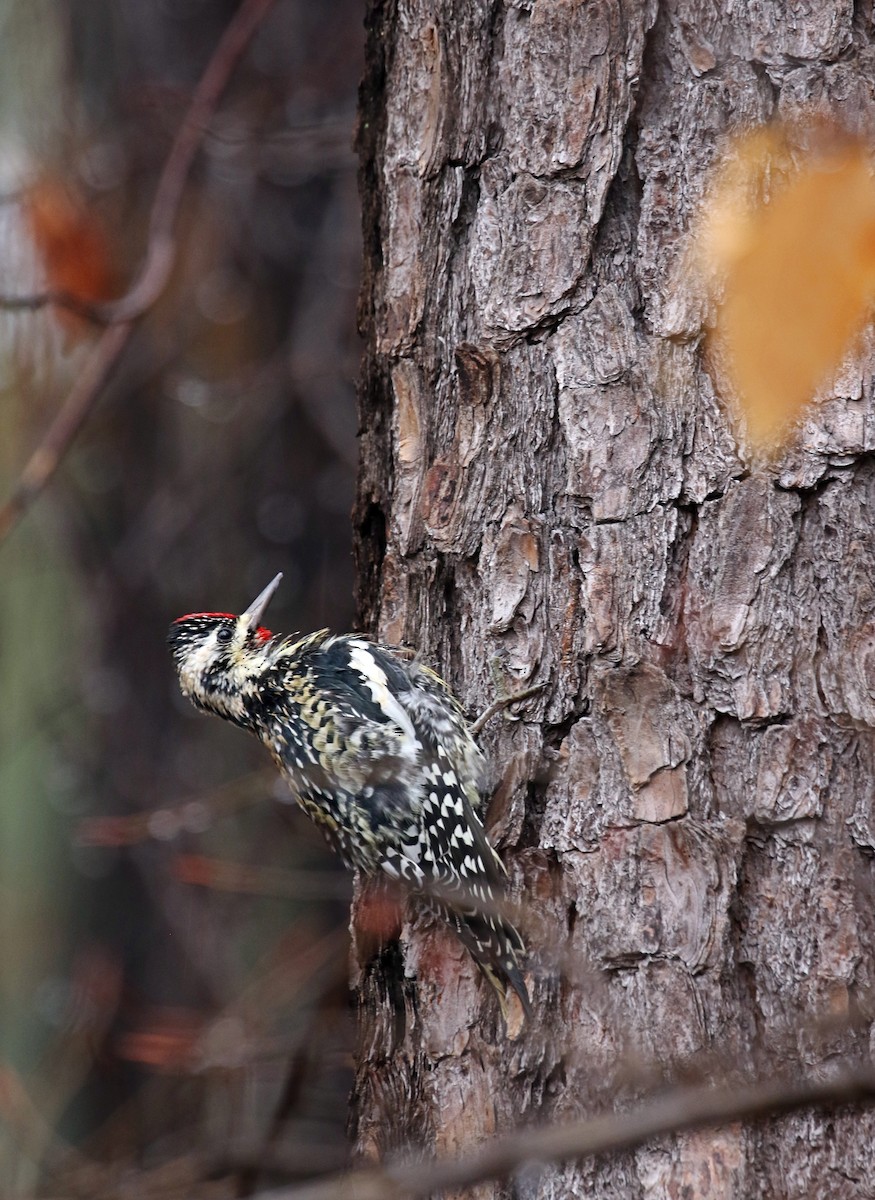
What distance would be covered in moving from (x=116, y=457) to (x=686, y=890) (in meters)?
5.00

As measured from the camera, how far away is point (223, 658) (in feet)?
12.5

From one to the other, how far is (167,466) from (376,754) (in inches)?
143

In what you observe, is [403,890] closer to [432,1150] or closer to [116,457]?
[432,1150]

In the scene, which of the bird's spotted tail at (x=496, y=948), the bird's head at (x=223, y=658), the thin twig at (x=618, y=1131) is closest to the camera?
the thin twig at (x=618, y=1131)

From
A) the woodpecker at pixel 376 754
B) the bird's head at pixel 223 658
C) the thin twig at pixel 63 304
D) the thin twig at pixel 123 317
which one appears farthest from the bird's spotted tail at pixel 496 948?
the thin twig at pixel 63 304

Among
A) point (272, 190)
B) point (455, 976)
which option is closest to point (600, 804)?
point (455, 976)

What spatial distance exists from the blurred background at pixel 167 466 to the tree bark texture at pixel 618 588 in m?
3.34

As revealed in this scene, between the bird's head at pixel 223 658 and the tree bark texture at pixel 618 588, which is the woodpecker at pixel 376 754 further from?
the tree bark texture at pixel 618 588

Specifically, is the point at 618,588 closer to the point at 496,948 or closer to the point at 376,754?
the point at 496,948

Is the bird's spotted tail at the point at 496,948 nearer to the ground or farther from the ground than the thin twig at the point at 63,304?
nearer to the ground

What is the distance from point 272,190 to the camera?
6.25 metres

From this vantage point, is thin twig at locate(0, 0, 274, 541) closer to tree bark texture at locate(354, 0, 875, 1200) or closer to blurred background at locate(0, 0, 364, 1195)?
blurred background at locate(0, 0, 364, 1195)

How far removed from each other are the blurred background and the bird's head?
2.04m

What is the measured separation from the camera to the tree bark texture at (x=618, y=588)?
7.11ft
